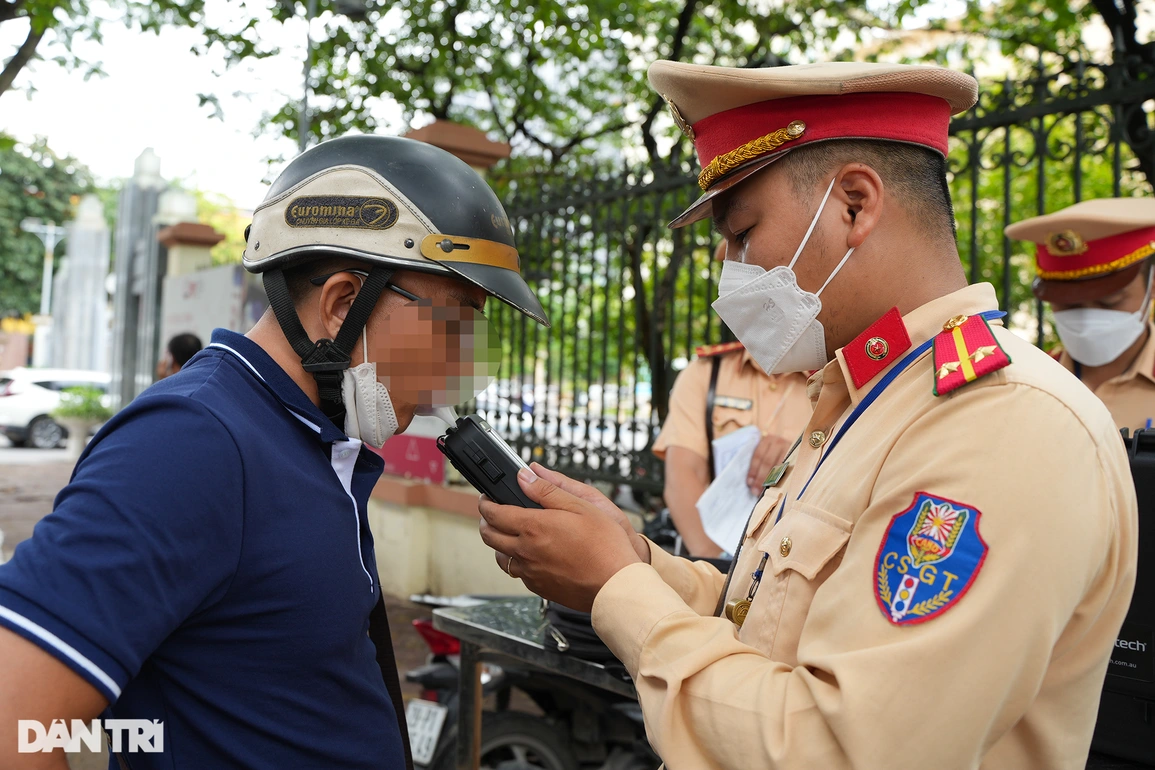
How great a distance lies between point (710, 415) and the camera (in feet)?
11.9

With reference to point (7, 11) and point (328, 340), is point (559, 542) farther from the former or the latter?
point (7, 11)

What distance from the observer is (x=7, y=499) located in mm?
11344

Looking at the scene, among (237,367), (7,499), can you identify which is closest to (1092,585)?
(237,367)

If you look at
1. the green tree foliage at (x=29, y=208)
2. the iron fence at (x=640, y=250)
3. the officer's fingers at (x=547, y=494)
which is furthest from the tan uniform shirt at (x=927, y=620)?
the green tree foliage at (x=29, y=208)

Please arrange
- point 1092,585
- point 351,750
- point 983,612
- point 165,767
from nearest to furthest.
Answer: point 983,612 < point 1092,585 < point 165,767 < point 351,750

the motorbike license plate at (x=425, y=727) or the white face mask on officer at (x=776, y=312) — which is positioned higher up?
the white face mask on officer at (x=776, y=312)

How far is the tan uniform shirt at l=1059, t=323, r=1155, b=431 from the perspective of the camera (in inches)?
122

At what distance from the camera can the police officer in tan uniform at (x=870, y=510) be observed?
1020mm

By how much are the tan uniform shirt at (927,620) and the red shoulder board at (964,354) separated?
0.7 inches

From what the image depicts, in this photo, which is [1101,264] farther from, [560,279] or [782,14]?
[782,14]

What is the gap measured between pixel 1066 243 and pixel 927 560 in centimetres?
251

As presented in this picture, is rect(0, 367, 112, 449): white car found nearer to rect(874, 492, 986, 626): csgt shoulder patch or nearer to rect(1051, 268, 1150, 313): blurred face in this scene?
rect(1051, 268, 1150, 313): blurred face

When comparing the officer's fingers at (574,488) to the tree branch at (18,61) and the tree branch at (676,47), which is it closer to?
the tree branch at (676,47)

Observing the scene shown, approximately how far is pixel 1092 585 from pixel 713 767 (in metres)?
0.56
